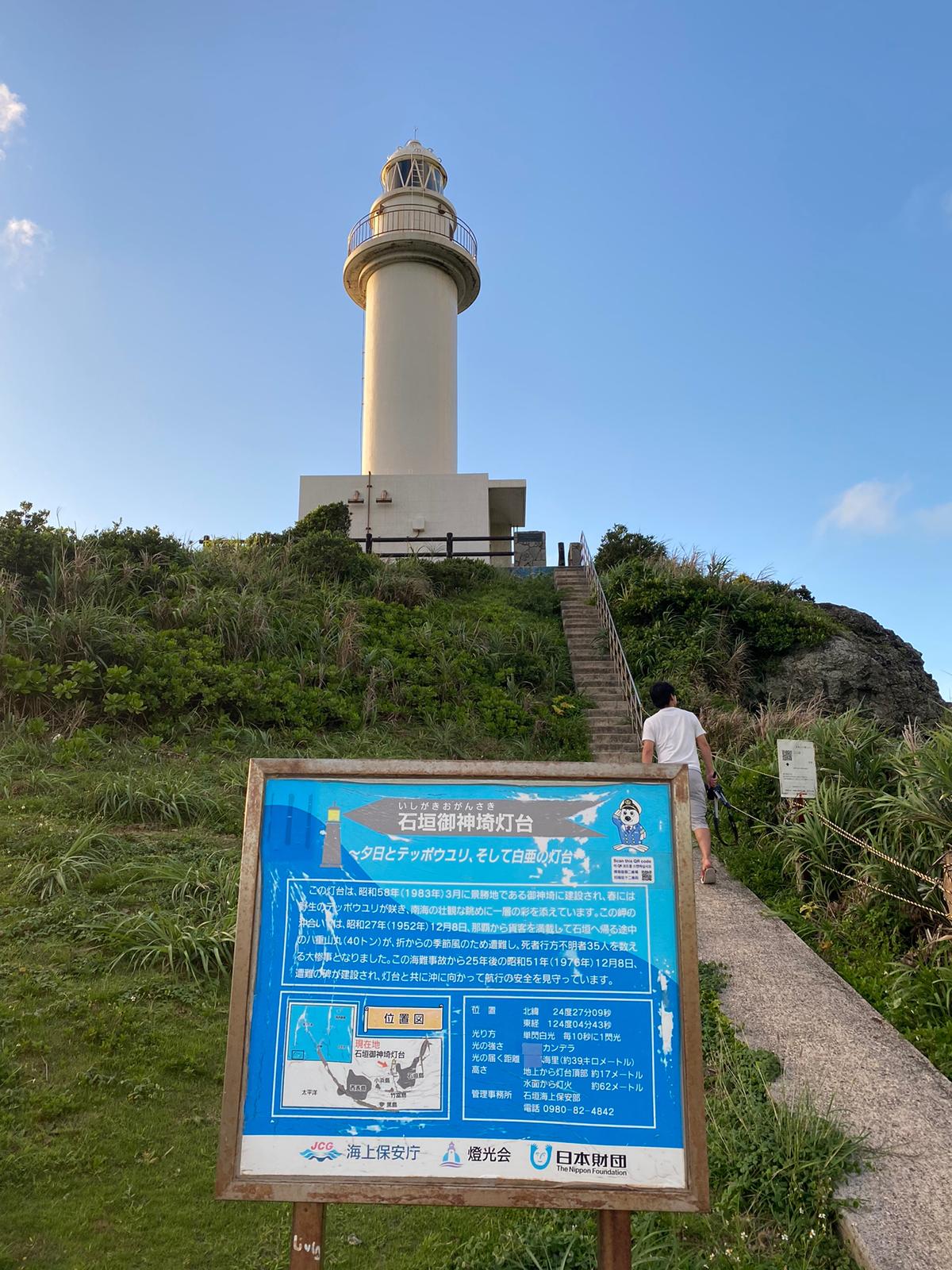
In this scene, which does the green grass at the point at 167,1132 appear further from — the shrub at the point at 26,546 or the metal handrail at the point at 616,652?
the metal handrail at the point at 616,652

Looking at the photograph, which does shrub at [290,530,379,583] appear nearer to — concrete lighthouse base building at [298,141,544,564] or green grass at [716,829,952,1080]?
concrete lighthouse base building at [298,141,544,564]

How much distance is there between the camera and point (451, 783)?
219 cm

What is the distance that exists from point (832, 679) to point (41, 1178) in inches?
521

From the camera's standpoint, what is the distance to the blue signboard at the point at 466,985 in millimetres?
1924

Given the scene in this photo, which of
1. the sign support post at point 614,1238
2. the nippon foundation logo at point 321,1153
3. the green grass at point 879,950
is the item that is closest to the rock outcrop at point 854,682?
the green grass at point 879,950

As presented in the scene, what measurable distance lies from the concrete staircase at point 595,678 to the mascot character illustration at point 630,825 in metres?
8.52

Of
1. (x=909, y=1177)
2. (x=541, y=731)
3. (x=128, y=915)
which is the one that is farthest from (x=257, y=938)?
(x=541, y=731)

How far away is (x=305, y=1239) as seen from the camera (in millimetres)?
1933

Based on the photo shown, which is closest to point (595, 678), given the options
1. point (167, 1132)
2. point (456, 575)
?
point (456, 575)

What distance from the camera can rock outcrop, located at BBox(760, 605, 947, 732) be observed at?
13.7 metres

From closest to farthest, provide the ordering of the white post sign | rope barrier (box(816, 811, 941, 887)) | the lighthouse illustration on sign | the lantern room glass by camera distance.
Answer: the lighthouse illustration on sign
rope barrier (box(816, 811, 941, 887))
the white post sign
the lantern room glass

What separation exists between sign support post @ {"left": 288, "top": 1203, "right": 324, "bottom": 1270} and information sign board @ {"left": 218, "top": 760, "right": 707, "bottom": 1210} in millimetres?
83

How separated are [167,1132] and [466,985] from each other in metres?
1.95

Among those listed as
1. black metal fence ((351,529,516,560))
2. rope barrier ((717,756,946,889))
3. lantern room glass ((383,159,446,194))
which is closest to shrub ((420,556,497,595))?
black metal fence ((351,529,516,560))
